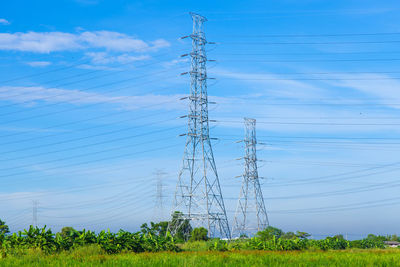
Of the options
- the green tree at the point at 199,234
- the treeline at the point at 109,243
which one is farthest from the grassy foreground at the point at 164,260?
the green tree at the point at 199,234

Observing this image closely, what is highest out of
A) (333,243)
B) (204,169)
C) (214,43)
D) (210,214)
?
(214,43)

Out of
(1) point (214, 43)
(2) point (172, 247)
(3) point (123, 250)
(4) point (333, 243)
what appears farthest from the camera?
(1) point (214, 43)

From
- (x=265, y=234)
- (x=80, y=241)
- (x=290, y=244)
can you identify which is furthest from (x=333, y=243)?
(x=80, y=241)

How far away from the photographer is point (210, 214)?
156ft

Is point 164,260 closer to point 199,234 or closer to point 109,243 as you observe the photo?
point 109,243

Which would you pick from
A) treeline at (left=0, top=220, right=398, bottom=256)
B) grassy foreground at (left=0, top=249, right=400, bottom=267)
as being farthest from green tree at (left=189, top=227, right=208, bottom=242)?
grassy foreground at (left=0, top=249, right=400, bottom=267)

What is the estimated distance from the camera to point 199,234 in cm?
5375

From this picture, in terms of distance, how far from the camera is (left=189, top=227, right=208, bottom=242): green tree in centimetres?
5303

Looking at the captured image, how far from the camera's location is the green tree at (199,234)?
5303 cm

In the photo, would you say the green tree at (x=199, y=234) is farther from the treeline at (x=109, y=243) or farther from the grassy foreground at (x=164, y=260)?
the grassy foreground at (x=164, y=260)

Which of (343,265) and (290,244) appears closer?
(343,265)

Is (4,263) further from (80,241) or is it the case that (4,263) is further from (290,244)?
(290,244)

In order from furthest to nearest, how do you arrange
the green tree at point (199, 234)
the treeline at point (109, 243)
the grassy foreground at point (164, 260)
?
the green tree at point (199, 234), the treeline at point (109, 243), the grassy foreground at point (164, 260)

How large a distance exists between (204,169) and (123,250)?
21.5 m
